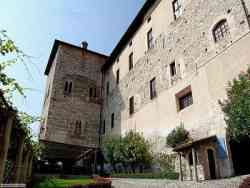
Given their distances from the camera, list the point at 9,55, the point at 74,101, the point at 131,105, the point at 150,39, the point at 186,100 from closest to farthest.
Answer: the point at 9,55 < the point at 186,100 < the point at 150,39 < the point at 131,105 < the point at 74,101

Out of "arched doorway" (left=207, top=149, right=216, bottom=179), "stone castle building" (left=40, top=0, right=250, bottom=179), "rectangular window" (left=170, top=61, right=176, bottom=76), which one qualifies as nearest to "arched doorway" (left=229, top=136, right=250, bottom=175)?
"stone castle building" (left=40, top=0, right=250, bottom=179)

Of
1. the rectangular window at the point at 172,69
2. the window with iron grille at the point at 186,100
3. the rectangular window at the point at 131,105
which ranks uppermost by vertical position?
the rectangular window at the point at 172,69

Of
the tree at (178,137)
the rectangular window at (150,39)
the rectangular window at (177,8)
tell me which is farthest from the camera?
the rectangular window at (150,39)

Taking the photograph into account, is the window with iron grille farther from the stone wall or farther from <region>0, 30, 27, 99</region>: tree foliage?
the stone wall

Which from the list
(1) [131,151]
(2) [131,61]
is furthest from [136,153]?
(2) [131,61]

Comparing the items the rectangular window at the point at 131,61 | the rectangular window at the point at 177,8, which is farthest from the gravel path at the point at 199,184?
the rectangular window at the point at 131,61

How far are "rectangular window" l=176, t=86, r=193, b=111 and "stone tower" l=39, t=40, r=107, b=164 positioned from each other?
945cm

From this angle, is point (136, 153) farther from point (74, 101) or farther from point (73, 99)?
point (73, 99)

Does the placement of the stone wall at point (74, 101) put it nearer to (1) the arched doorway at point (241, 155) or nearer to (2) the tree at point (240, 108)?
(1) the arched doorway at point (241, 155)

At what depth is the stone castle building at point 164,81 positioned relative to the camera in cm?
949

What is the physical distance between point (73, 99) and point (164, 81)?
37.1 ft

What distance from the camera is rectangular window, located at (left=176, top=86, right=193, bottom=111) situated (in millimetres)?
12095

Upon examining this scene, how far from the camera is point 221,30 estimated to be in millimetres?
10867

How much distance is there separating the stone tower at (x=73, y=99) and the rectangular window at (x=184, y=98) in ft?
31.0
